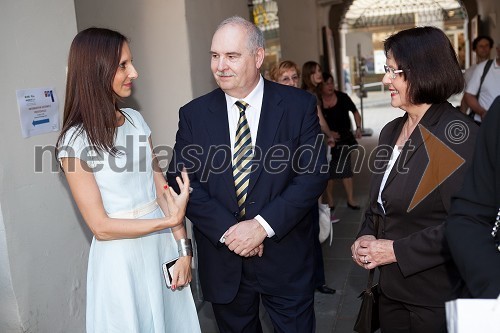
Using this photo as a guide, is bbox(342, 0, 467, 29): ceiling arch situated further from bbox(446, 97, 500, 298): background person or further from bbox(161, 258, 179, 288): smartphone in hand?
bbox(446, 97, 500, 298): background person

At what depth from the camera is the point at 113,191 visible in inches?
91.3

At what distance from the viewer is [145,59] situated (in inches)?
182

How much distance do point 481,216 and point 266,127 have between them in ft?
4.40

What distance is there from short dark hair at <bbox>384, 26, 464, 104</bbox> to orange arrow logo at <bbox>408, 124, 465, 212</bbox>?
0.17 meters

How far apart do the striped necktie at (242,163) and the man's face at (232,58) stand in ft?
0.74

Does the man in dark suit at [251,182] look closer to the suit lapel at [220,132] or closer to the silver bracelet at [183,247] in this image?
the suit lapel at [220,132]

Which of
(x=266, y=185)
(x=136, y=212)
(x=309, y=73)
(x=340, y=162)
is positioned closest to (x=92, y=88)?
(x=136, y=212)

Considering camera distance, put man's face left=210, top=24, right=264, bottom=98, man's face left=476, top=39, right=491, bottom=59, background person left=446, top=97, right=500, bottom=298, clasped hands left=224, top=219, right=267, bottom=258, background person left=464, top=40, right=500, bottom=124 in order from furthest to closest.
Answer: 1. man's face left=476, top=39, right=491, bottom=59
2. background person left=464, top=40, right=500, bottom=124
3. man's face left=210, top=24, right=264, bottom=98
4. clasped hands left=224, top=219, right=267, bottom=258
5. background person left=446, top=97, right=500, bottom=298

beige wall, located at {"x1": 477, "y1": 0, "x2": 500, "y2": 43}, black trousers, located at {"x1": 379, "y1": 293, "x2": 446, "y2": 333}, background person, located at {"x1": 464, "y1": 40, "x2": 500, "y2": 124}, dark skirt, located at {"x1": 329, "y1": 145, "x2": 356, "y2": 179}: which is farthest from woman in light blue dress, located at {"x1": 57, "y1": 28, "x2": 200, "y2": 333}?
beige wall, located at {"x1": 477, "y1": 0, "x2": 500, "y2": 43}

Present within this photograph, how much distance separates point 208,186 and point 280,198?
0.38 m

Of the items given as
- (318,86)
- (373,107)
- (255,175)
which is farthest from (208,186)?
(373,107)

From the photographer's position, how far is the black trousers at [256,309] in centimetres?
275

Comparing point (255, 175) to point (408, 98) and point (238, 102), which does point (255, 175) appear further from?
point (408, 98)

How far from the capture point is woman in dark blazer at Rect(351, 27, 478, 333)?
7.14ft
